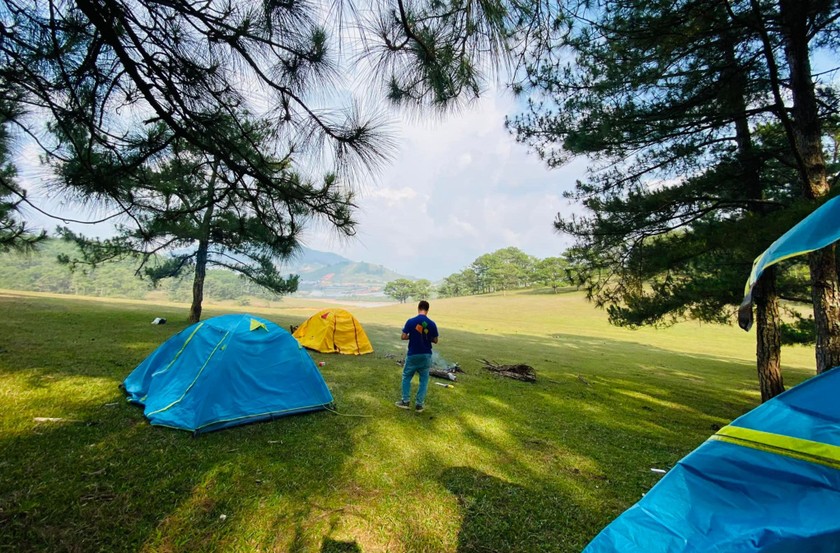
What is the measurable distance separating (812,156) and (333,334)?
37.4 feet

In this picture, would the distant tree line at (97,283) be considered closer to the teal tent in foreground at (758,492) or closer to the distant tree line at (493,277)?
the distant tree line at (493,277)

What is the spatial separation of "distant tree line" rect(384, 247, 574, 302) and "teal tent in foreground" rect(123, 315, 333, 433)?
72.1m

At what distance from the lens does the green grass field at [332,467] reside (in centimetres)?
278

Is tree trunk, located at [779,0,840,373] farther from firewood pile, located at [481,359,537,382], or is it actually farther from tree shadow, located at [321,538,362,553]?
tree shadow, located at [321,538,362,553]

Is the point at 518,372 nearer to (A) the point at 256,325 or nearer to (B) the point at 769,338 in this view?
(B) the point at 769,338

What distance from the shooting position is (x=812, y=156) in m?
4.96

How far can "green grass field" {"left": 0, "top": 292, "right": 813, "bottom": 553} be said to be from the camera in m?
2.78

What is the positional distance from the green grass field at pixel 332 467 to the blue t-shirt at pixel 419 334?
1158 mm

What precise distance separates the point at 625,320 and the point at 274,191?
8.72 m

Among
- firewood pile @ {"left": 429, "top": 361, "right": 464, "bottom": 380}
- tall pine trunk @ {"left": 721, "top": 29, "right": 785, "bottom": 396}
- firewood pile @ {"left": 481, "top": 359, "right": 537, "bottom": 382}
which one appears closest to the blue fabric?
firewood pile @ {"left": 429, "top": 361, "right": 464, "bottom": 380}

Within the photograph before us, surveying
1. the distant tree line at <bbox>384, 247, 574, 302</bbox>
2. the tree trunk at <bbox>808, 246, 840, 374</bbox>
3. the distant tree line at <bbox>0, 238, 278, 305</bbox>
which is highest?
the distant tree line at <bbox>384, 247, 574, 302</bbox>

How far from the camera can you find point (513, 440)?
5105mm

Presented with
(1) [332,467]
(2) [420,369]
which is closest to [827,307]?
(2) [420,369]

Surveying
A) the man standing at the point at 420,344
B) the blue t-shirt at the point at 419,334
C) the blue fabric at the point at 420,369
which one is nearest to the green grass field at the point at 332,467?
the blue fabric at the point at 420,369
